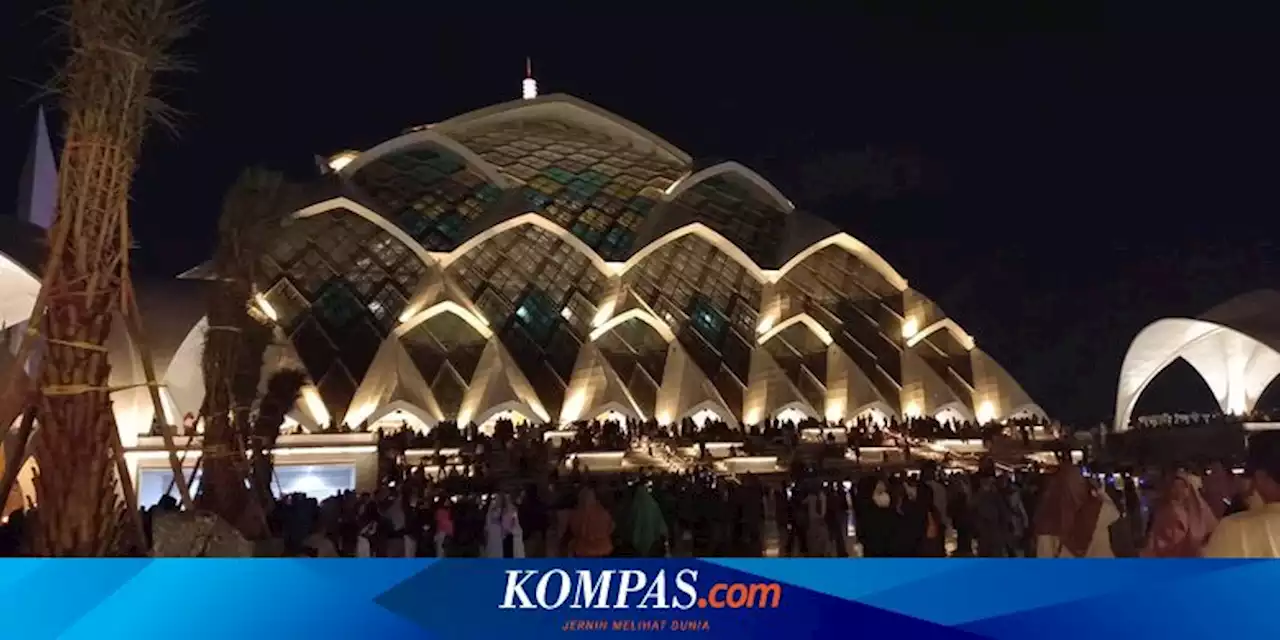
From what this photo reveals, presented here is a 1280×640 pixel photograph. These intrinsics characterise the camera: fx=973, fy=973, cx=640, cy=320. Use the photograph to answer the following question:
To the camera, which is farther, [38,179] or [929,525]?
[38,179]

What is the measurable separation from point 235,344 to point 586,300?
633 inches

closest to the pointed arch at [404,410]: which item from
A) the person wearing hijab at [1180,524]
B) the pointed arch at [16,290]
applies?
the pointed arch at [16,290]

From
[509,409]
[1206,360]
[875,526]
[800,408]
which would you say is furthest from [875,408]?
[875,526]

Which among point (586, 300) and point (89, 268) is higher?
point (586, 300)

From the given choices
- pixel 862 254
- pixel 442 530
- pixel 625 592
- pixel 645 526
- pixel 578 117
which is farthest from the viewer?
pixel 578 117

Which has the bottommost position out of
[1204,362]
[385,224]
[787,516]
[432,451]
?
[787,516]

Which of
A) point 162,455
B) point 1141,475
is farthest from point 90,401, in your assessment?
point 1141,475

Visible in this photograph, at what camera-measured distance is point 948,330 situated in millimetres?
27812

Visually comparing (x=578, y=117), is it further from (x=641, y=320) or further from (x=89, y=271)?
(x=89, y=271)

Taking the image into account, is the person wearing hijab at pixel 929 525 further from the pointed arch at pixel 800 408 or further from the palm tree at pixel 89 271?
the pointed arch at pixel 800 408

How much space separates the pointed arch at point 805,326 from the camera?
1041 inches

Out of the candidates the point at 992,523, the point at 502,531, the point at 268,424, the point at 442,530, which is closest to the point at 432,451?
the point at 268,424

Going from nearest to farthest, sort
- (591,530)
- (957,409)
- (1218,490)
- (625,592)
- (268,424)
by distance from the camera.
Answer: (625,592)
(591,530)
(1218,490)
(268,424)
(957,409)

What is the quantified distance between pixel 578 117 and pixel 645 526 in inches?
1074
